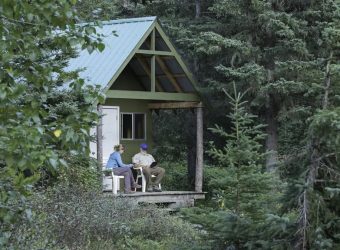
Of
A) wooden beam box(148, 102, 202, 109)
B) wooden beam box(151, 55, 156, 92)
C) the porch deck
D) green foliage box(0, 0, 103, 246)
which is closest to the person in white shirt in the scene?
the porch deck

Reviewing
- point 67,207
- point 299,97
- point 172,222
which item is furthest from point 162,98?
point 67,207

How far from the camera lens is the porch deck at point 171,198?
1883 centimetres

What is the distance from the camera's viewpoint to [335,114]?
20.7ft

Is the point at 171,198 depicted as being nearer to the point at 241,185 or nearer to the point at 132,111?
the point at 132,111

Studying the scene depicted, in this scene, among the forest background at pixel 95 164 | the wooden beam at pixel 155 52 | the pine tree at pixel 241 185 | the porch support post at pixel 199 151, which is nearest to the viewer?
the forest background at pixel 95 164

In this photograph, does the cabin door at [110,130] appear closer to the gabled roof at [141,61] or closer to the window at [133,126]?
the window at [133,126]

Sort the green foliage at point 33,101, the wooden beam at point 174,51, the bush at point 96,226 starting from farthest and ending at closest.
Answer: the wooden beam at point 174,51 → the bush at point 96,226 → the green foliage at point 33,101

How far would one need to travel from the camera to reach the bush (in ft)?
29.6

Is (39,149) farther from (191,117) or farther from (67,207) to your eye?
(191,117)

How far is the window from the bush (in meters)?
7.18

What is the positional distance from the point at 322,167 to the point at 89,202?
19.7 feet

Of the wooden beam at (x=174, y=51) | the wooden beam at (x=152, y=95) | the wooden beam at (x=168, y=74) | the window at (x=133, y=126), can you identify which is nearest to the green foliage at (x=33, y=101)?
the wooden beam at (x=152, y=95)

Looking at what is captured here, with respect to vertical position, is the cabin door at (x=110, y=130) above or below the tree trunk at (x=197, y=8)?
below

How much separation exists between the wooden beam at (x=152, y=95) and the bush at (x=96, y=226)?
507 centimetres
